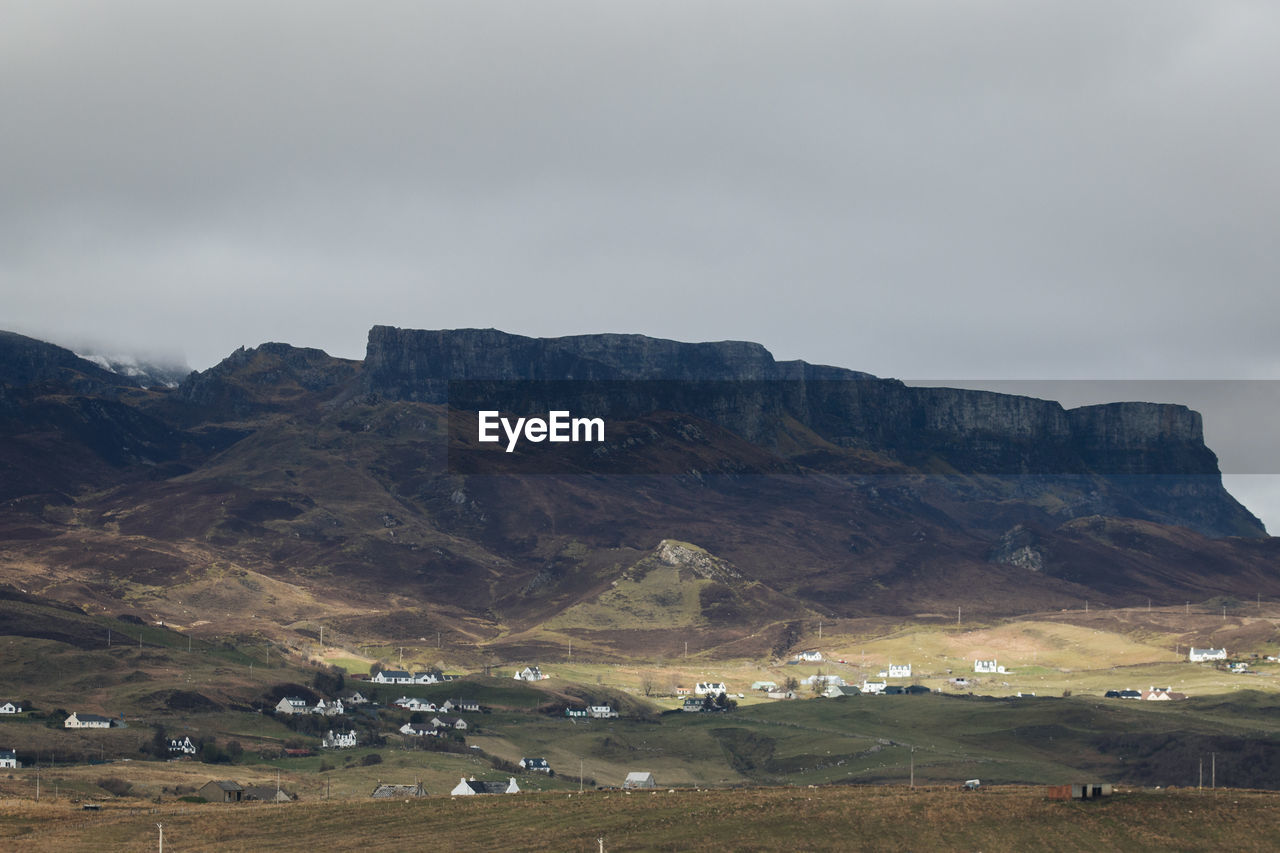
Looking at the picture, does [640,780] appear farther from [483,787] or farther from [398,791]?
[398,791]

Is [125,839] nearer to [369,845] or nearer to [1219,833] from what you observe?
[369,845]

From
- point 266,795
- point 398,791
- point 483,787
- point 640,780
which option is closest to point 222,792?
point 266,795

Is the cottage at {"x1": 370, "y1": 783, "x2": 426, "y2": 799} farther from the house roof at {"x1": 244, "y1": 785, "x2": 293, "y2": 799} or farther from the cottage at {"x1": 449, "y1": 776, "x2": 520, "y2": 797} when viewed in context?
the house roof at {"x1": 244, "y1": 785, "x2": 293, "y2": 799}

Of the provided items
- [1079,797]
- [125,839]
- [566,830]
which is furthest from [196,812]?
[1079,797]

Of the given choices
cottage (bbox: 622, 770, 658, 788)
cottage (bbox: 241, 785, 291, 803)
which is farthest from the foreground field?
cottage (bbox: 622, 770, 658, 788)

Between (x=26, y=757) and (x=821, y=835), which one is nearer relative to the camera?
(x=821, y=835)

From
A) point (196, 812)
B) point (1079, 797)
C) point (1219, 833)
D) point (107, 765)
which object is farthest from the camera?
point (107, 765)
